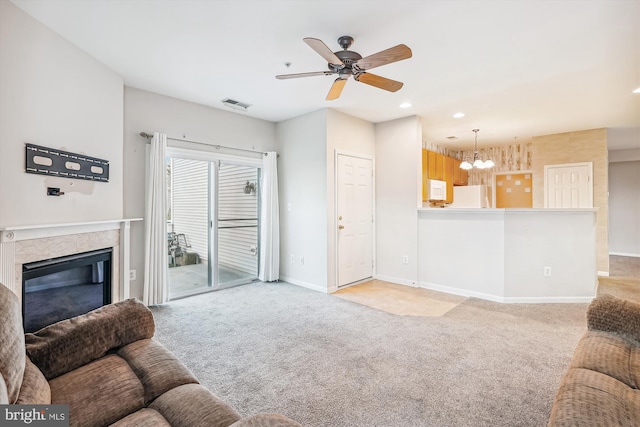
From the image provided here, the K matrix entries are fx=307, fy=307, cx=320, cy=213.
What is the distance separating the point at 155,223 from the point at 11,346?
9.59ft

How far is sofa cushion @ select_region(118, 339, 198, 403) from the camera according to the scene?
4.22ft

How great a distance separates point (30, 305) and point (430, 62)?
4052mm

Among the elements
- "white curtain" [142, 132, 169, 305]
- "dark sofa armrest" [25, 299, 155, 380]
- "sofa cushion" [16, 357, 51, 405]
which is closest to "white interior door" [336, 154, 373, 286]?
"white curtain" [142, 132, 169, 305]

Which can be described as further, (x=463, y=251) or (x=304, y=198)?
(x=304, y=198)

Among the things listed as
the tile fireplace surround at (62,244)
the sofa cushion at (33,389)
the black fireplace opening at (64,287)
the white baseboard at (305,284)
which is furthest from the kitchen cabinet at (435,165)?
the sofa cushion at (33,389)

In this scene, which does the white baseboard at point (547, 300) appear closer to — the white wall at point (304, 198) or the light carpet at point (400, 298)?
the light carpet at point (400, 298)

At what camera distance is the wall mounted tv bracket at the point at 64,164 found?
7.79 ft

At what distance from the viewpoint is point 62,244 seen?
101 inches

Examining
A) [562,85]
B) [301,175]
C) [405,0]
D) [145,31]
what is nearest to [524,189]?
[562,85]

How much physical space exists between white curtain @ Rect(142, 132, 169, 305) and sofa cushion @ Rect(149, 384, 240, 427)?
2.86m

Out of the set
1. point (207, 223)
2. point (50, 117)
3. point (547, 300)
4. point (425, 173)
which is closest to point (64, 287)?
point (50, 117)

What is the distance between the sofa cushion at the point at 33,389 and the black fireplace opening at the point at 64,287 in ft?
4.97

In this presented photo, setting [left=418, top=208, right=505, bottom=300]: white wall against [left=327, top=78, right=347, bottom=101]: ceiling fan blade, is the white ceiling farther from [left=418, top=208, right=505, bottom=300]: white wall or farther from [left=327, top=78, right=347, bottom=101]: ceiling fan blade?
[left=418, top=208, right=505, bottom=300]: white wall

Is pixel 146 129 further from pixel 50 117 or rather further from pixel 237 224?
pixel 237 224
